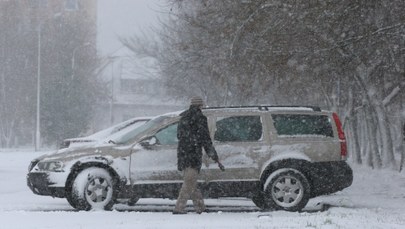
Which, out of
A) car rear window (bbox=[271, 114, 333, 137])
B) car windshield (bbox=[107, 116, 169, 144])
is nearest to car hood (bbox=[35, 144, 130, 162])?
car windshield (bbox=[107, 116, 169, 144])

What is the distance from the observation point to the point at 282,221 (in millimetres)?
9289

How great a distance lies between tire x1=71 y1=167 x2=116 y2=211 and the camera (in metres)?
11.1

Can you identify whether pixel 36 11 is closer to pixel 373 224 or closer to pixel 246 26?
pixel 246 26

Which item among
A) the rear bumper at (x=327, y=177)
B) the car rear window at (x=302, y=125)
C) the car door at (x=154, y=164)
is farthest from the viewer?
the car rear window at (x=302, y=125)

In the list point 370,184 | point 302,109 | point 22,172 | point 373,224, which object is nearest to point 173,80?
point 22,172

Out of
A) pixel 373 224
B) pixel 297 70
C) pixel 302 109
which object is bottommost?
pixel 373 224

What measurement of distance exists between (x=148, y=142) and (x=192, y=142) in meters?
1.15

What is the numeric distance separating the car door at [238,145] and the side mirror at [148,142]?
3.17 feet

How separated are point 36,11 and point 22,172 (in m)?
46.6

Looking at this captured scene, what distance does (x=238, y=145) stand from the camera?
1134 centimetres

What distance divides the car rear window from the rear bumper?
0.57 meters

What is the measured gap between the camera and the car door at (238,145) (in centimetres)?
1124

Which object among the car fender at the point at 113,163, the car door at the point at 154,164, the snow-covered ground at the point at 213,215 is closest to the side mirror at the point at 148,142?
the car door at the point at 154,164

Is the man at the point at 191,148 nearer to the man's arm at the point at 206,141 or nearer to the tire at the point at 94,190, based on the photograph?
the man's arm at the point at 206,141
